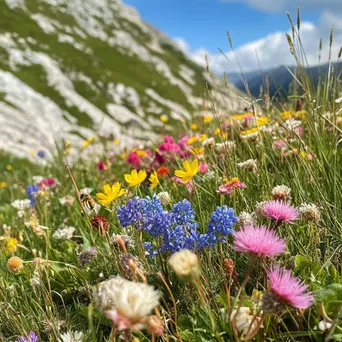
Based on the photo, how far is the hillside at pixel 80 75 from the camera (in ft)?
120

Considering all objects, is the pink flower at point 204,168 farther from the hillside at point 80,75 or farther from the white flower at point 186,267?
the hillside at point 80,75

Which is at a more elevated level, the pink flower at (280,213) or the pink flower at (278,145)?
the pink flower at (278,145)

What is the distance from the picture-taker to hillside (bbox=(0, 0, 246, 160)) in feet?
120

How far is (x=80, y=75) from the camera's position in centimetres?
5822

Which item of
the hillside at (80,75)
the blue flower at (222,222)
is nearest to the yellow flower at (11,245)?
the blue flower at (222,222)

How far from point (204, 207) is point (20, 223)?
2351mm

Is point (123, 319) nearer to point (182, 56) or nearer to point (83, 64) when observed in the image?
point (83, 64)

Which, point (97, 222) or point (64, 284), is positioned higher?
point (97, 222)

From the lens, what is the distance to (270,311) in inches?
46.5

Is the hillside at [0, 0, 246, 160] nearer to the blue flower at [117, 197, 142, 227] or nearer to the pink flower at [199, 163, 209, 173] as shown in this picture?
the pink flower at [199, 163, 209, 173]

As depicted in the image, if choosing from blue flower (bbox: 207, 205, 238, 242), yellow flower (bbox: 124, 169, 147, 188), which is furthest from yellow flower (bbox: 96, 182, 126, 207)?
blue flower (bbox: 207, 205, 238, 242)

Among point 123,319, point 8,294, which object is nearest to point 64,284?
point 8,294

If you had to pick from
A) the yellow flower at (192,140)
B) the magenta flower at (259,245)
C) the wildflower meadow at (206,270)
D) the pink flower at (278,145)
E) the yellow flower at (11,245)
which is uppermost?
the pink flower at (278,145)

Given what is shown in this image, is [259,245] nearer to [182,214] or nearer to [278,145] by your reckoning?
[182,214]
